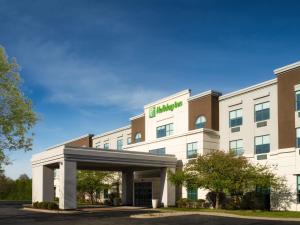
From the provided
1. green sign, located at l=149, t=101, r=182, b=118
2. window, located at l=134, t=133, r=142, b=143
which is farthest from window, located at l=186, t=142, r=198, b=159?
window, located at l=134, t=133, r=142, b=143

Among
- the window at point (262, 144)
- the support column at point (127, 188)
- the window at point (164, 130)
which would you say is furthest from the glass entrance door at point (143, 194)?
the window at point (262, 144)

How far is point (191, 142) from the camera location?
4691 centimetres

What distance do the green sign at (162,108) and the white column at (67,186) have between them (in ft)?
51.4

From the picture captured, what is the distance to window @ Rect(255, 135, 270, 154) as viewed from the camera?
4131 cm

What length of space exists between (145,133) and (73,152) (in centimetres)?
1727

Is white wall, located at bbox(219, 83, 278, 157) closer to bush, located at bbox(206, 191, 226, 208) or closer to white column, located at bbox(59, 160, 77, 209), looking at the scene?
bush, located at bbox(206, 191, 226, 208)

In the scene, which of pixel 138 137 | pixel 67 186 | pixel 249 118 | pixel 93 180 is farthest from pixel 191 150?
pixel 93 180

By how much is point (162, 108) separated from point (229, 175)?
17.5 meters

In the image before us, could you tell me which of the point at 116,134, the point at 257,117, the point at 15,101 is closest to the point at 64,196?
the point at 15,101

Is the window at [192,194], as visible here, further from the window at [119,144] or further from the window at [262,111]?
the window at [119,144]

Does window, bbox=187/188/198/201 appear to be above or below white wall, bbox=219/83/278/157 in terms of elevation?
below

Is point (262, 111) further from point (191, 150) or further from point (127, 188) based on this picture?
point (127, 188)

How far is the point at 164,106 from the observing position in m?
53.0

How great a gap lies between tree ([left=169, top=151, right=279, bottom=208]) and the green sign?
11.8 meters
